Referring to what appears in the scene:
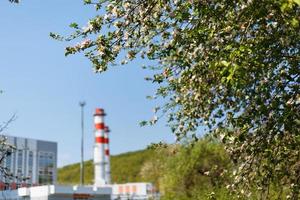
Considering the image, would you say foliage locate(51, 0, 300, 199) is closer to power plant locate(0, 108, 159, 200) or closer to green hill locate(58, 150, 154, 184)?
power plant locate(0, 108, 159, 200)

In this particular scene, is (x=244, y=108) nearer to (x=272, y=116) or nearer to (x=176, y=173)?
(x=272, y=116)

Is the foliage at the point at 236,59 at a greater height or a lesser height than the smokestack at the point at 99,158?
lesser

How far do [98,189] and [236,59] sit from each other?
40109mm

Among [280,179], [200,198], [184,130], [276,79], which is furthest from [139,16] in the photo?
[200,198]

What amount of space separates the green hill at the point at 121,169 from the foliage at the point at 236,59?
3716 inches

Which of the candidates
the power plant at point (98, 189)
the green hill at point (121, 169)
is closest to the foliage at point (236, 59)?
the power plant at point (98, 189)

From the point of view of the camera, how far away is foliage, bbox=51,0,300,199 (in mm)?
10633

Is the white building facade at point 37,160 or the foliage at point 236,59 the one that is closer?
the foliage at point 236,59

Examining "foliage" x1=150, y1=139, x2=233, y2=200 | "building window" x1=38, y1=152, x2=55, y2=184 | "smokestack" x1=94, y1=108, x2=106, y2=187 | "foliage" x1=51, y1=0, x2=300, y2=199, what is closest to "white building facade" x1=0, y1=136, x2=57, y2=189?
"building window" x1=38, y1=152, x2=55, y2=184

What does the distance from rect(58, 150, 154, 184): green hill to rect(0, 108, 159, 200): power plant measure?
24454mm

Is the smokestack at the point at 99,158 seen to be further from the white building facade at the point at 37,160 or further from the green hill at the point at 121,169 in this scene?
the green hill at the point at 121,169

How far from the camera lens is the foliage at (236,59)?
34.9 ft

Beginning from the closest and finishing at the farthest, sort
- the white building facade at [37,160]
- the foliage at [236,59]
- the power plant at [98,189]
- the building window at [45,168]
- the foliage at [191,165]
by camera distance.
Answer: the foliage at [236,59] < the foliage at [191,165] < the power plant at [98,189] < the white building facade at [37,160] < the building window at [45,168]

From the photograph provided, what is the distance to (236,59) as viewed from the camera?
31.1 ft
